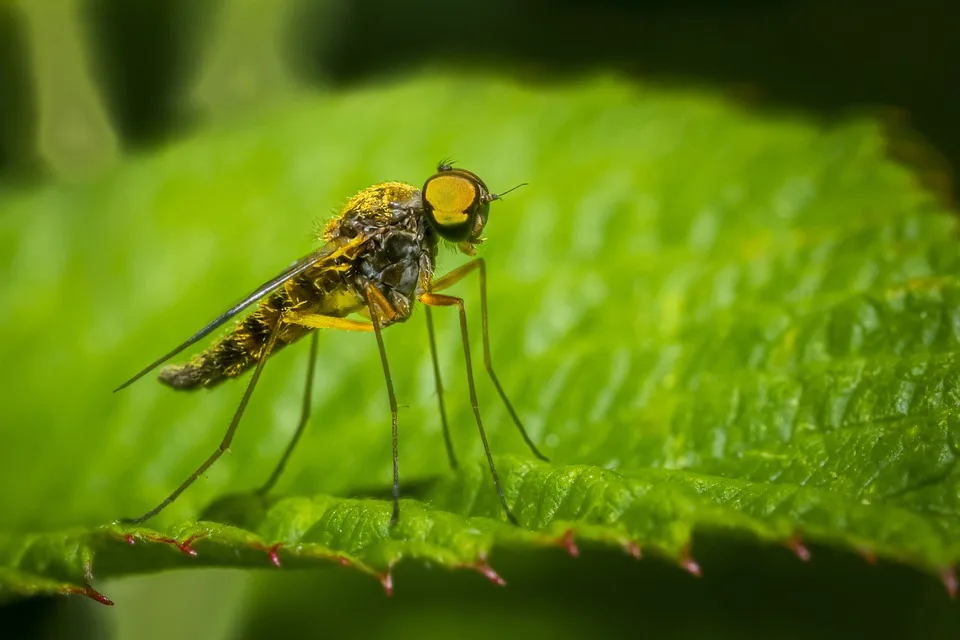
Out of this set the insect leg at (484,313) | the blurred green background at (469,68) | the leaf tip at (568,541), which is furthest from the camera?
the blurred green background at (469,68)

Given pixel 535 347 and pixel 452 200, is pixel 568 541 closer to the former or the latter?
pixel 452 200

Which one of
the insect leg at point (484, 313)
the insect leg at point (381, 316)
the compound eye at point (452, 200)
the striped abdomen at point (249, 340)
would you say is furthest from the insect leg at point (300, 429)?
the compound eye at point (452, 200)

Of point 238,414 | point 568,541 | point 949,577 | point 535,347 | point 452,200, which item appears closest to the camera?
point 949,577

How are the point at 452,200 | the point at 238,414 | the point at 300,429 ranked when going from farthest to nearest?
the point at 300,429 < the point at 238,414 < the point at 452,200

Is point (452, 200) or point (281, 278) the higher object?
point (452, 200)

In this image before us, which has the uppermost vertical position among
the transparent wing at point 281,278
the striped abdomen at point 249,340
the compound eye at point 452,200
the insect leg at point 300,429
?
the compound eye at point 452,200

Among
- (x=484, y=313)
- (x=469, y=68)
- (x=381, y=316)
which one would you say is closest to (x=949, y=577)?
(x=484, y=313)

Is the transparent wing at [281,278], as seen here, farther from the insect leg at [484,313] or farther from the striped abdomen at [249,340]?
the insect leg at [484,313]
